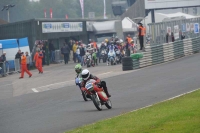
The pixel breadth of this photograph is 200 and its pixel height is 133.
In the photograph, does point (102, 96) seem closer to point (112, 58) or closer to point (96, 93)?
point (96, 93)

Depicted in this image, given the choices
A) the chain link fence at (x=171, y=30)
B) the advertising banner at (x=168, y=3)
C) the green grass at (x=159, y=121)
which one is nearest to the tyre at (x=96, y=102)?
the green grass at (x=159, y=121)

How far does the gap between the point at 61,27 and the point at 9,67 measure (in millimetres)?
9149

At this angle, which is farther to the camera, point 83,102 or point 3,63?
point 3,63

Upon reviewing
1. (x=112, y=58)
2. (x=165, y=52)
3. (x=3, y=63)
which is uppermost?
(x=165, y=52)

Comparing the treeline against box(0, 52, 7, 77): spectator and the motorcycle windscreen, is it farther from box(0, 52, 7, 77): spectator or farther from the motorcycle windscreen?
the motorcycle windscreen

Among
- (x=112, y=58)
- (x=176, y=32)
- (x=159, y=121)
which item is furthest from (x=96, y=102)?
(x=176, y=32)

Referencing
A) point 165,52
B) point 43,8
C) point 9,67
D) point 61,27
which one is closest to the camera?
point 165,52

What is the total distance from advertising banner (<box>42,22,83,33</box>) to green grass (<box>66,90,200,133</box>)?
3089 centimetres

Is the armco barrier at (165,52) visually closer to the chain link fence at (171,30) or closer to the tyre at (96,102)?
the chain link fence at (171,30)

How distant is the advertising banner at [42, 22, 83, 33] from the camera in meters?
43.4

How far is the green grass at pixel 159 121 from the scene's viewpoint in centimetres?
913

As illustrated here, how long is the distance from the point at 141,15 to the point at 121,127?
47746 millimetres

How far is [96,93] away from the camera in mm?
14148

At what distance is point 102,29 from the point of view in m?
47.1
